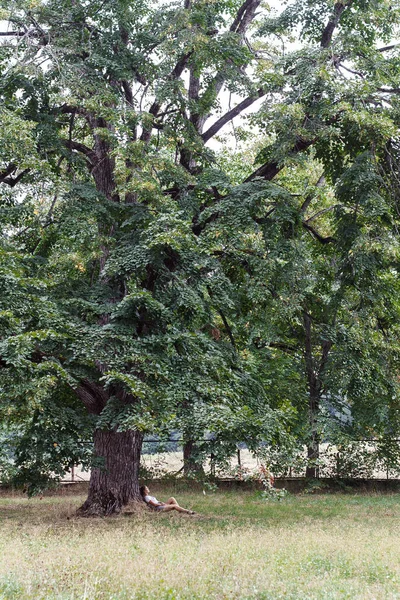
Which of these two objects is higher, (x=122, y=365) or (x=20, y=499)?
(x=122, y=365)

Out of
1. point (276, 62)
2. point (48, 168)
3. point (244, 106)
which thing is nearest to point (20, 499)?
point (48, 168)

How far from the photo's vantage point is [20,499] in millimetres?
18062

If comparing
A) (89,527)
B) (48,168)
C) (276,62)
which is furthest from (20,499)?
(276,62)

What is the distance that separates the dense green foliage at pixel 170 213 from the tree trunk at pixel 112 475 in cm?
81

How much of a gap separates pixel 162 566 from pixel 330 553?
242 centimetres

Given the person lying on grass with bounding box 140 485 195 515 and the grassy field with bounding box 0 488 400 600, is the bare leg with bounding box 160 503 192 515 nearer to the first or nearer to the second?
the person lying on grass with bounding box 140 485 195 515

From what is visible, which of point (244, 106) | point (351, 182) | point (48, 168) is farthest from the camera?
point (244, 106)

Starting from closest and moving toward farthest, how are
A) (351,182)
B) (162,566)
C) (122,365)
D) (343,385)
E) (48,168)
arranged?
(162,566) < (122,365) < (48,168) < (351,182) < (343,385)

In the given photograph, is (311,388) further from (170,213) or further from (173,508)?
(170,213)

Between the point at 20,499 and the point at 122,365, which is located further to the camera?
the point at 20,499

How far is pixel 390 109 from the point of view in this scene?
12.3 metres

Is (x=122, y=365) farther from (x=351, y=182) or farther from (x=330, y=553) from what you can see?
(x=351, y=182)

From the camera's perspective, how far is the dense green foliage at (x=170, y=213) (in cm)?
1070

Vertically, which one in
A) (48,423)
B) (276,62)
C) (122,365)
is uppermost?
(276,62)
